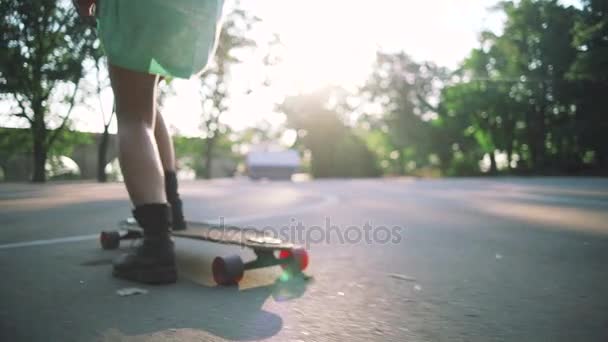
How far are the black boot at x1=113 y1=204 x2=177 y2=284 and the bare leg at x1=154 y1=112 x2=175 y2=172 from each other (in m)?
0.68

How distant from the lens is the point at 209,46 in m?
1.92

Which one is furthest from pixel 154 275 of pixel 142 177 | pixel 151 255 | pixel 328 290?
pixel 328 290

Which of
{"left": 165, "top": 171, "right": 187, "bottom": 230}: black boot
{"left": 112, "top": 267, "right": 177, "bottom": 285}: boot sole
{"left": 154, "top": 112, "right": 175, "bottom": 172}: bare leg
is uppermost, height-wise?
{"left": 154, "top": 112, "right": 175, "bottom": 172}: bare leg

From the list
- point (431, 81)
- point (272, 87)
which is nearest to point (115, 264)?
point (272, 87)

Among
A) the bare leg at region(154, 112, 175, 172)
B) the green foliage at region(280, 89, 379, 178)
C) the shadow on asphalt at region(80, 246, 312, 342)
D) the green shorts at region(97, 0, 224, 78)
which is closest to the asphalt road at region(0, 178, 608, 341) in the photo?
the shadow on asphalt at region(80, 246, 312, 342)

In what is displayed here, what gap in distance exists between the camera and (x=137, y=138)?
186cm

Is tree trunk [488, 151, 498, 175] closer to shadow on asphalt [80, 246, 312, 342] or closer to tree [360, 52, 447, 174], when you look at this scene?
tree [360, 52, 447, 174]

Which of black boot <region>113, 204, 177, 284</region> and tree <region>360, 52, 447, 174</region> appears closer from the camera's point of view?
black boot <region>113, 204, 177, 284</region>

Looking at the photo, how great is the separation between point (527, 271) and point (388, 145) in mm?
53280

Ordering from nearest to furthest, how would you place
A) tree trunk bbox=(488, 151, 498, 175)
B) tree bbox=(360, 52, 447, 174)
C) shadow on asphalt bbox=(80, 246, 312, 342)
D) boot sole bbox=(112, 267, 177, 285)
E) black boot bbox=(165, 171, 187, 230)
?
shadow on asphalt bbox=(80, 246, 312, 342) < boot sole bbox=(112, 267, 177, 285) < black boot bbox=(165, 171, 187, 230) < tree trunk bbox=(488, 151, 498, 175) < tree bbox=(360, 52, 447, 174)

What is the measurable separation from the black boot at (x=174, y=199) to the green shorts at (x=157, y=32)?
27.8 inches

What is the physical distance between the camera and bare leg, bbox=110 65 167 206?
1798mm

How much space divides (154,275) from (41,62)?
1.04 meters

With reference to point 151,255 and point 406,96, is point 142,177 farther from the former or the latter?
point 406,96
